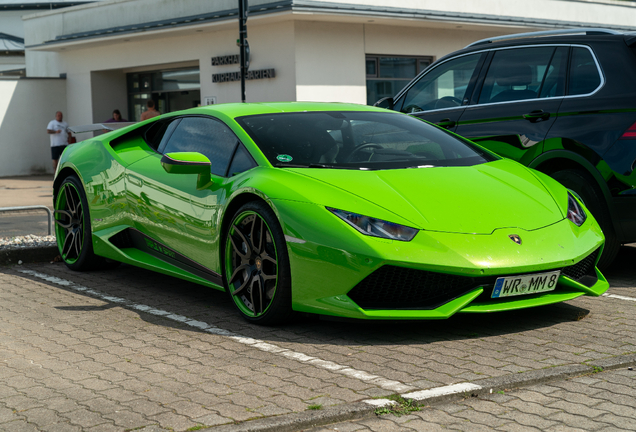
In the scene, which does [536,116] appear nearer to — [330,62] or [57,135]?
[330,62]

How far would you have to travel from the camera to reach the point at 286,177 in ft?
15.9

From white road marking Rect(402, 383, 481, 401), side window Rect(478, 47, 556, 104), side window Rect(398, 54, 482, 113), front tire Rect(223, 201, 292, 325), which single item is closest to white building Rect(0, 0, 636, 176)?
side window Rect(398, 54, 482, 113)

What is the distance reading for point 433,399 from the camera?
11.5ft

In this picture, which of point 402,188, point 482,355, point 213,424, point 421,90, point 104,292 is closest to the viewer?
point 213,424

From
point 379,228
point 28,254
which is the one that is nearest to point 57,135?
point 28,254

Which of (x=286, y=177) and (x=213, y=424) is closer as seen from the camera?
(x=213, y=424)

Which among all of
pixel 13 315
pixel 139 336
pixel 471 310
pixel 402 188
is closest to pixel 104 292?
pixel 13 315

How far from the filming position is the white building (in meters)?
18.8

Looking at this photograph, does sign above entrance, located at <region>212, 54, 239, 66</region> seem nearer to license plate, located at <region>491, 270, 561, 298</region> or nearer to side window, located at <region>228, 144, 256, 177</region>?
side window, located at <region>228, 144, 256, 177</region>

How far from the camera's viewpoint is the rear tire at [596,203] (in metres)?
6.16

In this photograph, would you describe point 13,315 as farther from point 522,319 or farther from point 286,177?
point 522,319

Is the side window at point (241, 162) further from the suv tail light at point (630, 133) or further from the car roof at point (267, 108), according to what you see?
the suv tail light at point (630, 133)

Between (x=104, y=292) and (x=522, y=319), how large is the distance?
3135 millimetres

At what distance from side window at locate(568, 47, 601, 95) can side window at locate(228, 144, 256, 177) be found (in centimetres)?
288
